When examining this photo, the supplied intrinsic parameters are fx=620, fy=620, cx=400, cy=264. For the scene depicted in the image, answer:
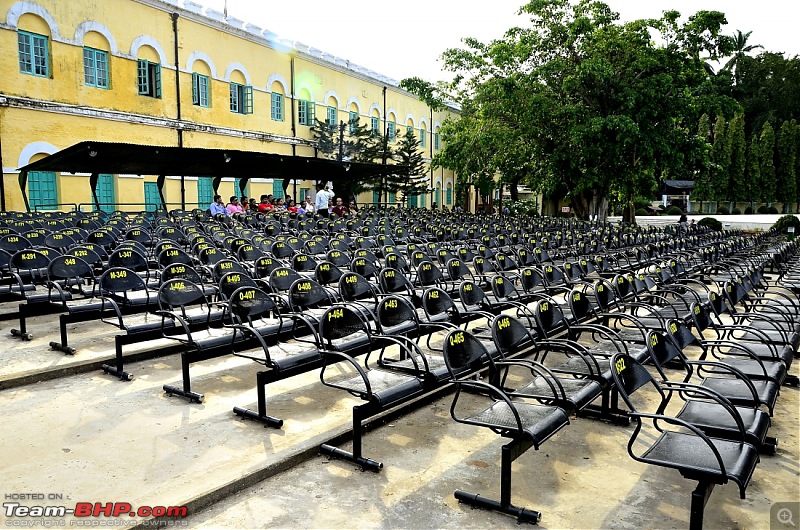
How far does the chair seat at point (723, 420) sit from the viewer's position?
3967mm

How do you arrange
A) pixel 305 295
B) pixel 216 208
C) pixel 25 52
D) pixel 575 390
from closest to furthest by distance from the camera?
1. pixel 575 390
2. pixel 305 295
3. pixel 216 208
4. pixel 25 52

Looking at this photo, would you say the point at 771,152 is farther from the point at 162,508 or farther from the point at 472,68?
the point at 162,508

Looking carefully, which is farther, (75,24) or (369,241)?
(75,24)

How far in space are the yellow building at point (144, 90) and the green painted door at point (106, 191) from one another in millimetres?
39

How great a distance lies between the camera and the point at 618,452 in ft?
15.9

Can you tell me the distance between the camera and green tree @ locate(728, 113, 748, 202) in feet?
164

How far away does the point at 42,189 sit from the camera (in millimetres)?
21484

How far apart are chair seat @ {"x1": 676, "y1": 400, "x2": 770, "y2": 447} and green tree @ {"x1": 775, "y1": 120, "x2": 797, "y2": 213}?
54.3m

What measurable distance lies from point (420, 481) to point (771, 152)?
55875mm

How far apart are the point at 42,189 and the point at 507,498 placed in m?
22.3

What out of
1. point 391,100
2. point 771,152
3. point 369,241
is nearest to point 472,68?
point 391,100

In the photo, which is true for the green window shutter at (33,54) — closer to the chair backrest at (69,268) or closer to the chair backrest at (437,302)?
the chair backrest at (69,268)

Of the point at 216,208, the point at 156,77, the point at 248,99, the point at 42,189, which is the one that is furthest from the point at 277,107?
the point at 216,208

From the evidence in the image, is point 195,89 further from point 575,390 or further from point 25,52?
point 575,390
